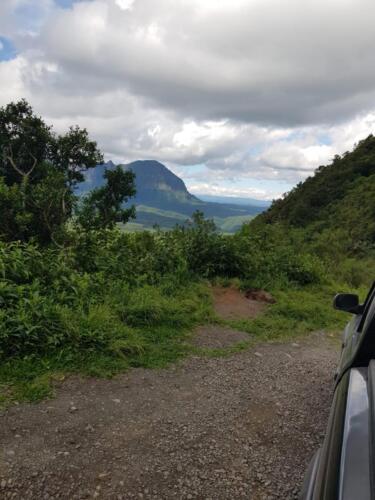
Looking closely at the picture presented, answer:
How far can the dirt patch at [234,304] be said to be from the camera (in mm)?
6340

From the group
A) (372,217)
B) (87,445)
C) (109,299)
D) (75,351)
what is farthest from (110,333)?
(372,217)

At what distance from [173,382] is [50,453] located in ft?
5.00

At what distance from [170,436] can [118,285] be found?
3150 millimetres

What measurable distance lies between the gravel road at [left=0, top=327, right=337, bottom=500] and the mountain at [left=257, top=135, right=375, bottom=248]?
2635 cm

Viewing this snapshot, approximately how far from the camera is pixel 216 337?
212 inches

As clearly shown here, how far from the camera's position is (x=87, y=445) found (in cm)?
292

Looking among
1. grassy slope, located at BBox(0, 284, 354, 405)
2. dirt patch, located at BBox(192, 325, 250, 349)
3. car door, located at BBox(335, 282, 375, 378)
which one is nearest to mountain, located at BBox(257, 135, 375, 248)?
grassy slope, located at BBox(0, 284, 354, 405)

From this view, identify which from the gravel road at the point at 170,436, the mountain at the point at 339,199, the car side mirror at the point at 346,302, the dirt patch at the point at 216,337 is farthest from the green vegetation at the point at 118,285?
the mountain at the point at 339,199

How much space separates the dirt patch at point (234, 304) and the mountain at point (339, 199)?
2331cm

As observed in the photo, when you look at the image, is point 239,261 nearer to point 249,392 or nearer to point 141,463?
point 249,392

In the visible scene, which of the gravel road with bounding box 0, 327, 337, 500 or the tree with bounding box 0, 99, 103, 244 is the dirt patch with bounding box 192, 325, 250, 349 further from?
the tree with bounding box 0, 99, 103, 244

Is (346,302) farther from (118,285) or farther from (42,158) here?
(42,158)

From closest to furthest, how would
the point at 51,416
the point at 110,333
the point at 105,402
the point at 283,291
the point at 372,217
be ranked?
the point at 51,416 → the point at 105,402 → the point at 110,333 → the point at 283,291 → the point at 372,217

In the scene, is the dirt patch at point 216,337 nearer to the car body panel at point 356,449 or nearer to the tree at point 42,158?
the car body panel at point 356,449
